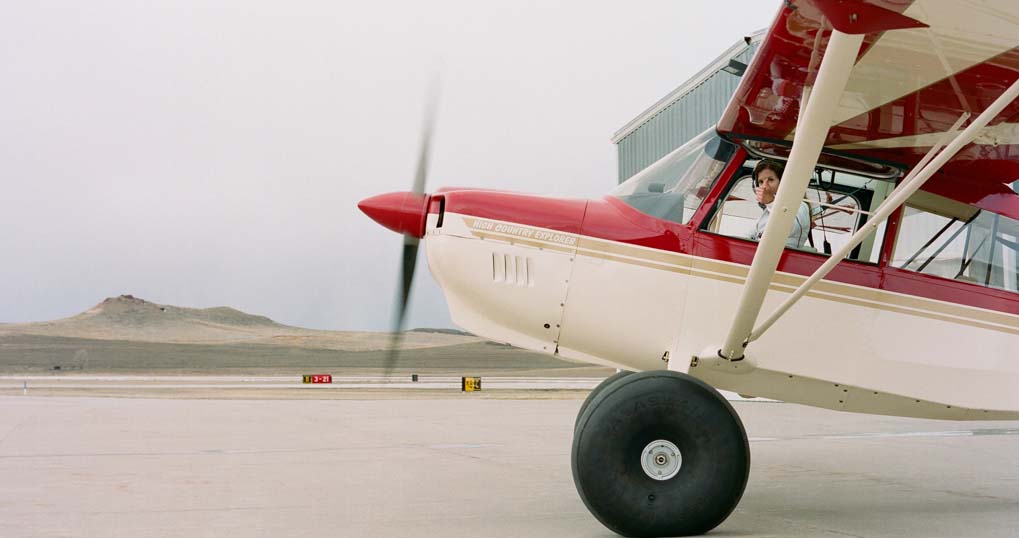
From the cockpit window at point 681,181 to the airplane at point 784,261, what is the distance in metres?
0.01

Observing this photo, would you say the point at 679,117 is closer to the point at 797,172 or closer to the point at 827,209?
the point at 827,209

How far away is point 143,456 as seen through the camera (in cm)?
852

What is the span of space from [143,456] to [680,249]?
5943 mm

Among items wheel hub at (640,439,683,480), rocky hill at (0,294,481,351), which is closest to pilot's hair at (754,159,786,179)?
wheel hub at (640,439,683,480)

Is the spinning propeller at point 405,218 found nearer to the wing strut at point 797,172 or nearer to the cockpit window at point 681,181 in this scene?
the cockpit window at point 681,181

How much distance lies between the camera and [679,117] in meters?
20.1

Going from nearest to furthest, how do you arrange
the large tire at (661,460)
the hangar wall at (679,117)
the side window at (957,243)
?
the large tire at (661,460) → the side window at (957,243) → the hangar wall at (679,117)

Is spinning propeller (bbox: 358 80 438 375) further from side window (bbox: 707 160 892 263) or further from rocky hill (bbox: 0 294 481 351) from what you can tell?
rocky hill (bbox: 0 294 481 351)

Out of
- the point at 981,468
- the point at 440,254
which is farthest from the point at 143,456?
the point at 981,468

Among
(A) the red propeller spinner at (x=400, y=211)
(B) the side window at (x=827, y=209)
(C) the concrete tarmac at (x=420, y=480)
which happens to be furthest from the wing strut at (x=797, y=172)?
(A) the red propeller spinner at (x=400, y=211)

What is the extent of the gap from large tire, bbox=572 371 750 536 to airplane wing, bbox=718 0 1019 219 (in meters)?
1.96

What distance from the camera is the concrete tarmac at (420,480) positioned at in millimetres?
5043

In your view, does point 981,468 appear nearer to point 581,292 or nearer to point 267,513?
point 581,292

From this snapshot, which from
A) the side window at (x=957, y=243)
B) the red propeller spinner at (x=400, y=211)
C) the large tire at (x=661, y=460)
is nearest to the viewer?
the large tire at (x=661, y=460)
